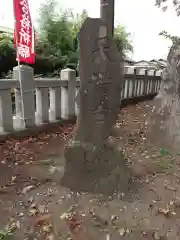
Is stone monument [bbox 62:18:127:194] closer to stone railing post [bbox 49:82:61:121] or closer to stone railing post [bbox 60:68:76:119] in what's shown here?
stone railing post [bbox 49:82:61:121]

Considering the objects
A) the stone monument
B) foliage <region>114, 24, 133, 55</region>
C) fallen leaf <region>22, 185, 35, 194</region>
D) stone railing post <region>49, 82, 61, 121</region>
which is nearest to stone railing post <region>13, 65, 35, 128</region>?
stone railing post <region>49, 82, 61, 121</region>

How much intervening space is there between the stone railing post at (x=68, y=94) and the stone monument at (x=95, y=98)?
3.03 meters

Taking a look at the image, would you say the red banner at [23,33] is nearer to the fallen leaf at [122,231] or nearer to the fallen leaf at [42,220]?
the fallen leaf at [42,220]

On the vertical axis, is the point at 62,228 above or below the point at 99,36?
below

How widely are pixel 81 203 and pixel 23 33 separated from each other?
142 inches

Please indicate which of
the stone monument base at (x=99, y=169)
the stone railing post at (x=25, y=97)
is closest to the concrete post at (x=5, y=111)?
the stone railing post at (x=25, y=97)

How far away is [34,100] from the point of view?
4.99 metres

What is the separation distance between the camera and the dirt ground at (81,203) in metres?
2.20

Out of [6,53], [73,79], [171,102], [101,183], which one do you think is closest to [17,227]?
[101,183]

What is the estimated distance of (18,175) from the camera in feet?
10.5

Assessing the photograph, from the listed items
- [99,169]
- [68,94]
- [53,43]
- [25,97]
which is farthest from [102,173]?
[53,43]

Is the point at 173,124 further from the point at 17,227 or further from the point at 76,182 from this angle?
the point at 17,227

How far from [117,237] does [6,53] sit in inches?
283

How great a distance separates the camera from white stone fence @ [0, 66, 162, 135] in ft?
14.3
